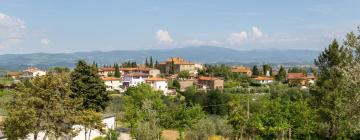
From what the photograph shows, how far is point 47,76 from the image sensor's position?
69.1 ft

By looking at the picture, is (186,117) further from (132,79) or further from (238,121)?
Result: (132,79)

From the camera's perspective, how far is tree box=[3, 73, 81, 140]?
65.0 ft

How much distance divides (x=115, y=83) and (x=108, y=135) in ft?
219

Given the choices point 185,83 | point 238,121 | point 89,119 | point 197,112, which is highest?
point 89,119

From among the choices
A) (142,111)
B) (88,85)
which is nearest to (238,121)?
(142,111)

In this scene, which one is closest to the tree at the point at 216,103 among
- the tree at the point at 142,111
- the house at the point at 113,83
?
the tree at the point at 142,111

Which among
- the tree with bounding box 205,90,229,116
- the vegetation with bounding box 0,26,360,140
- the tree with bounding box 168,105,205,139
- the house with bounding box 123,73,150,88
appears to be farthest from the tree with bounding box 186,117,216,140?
the house with bounding box 123,73,150,88

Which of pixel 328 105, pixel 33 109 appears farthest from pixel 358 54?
pixel 328 105

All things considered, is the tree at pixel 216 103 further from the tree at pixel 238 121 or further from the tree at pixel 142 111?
the tree at pixel 238 121

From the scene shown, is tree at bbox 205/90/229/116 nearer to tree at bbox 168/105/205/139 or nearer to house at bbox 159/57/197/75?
tree at bbox 168/105/205/139

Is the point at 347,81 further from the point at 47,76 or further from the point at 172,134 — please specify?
the point at 172,134

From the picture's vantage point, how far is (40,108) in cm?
2050

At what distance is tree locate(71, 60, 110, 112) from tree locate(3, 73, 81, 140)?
14052 mm

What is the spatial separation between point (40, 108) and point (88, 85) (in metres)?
15.3
